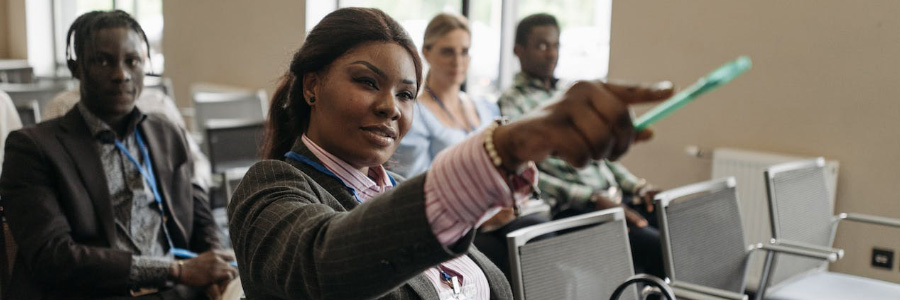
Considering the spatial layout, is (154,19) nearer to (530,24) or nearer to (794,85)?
(530,24)

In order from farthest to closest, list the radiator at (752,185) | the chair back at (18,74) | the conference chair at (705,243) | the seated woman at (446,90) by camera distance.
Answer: the chair back at (18,74)
the radiator at (752,185)
the seated woman at (446,90)
the conference chair at (705,243)

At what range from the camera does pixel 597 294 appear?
76.5 inches

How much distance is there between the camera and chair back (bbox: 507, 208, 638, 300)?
1766mm

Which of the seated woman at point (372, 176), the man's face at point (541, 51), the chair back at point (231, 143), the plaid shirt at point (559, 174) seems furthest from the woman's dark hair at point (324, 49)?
the man's face at point (541, 51)

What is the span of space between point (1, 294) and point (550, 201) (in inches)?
81.0

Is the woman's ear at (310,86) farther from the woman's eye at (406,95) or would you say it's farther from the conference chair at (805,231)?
the conference chair at (805,231)

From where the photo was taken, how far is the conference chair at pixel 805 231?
2605mm

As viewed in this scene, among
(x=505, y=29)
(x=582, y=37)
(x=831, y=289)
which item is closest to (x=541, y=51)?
(x=582, y=37)

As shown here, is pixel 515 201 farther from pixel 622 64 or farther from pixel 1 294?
pixel 622 64

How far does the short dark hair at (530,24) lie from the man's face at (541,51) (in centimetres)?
2

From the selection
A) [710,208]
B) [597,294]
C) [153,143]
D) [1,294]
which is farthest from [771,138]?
[1,294]

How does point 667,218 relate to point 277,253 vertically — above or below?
below

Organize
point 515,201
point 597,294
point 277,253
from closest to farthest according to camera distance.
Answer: point 515,201, point 277,253, point 597,294

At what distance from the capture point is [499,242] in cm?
294
